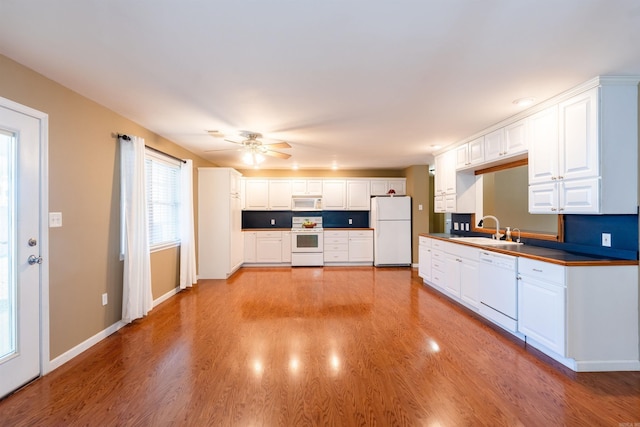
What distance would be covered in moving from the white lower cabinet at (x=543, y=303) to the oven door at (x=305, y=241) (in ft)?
15.1

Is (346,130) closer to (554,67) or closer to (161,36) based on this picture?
(554,67)

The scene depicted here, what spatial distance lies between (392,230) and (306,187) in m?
2.32

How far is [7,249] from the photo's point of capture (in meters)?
2.15

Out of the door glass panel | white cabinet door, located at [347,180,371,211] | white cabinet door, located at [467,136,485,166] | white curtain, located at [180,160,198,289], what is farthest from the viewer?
white cabinet door, located at [347,180,371,211]

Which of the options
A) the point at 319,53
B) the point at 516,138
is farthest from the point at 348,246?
the point at 319,53

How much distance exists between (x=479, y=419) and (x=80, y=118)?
13.3 ft

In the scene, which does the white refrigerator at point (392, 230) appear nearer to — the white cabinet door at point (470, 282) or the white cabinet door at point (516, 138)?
the white cabinet door at point (470, 282)

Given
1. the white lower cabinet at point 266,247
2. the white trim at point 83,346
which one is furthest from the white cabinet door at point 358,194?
the white trim at point 83,346

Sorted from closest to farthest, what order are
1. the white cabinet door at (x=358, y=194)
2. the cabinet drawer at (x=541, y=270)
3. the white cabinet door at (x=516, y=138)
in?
the cabinet drawer at (x=541, y=270) < the white cabinet door at (x=516, y=138) < the white cabinet door at (x=358, y=194)

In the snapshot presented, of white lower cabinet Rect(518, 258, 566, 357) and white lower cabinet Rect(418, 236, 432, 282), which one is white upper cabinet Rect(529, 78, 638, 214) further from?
white lower cabinet Rect(418, 236, 432, 282)

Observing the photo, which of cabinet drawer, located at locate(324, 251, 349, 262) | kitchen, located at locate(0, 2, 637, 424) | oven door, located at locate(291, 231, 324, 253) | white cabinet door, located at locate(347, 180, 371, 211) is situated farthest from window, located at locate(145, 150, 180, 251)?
white cabinet door, located at locate(347, 180, 371, 211)

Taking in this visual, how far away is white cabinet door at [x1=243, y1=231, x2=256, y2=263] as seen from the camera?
23.3 ft

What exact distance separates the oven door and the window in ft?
8.99

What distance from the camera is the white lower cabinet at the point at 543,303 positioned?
2486 mm
